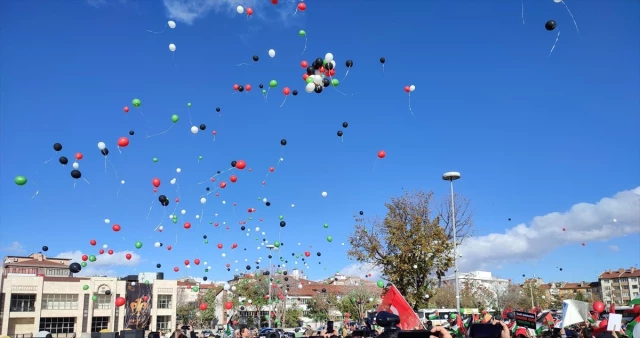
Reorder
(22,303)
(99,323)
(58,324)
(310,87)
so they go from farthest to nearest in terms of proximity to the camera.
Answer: (99,323)
(58,324)
(22,303)
(310,87)

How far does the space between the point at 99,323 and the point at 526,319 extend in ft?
177

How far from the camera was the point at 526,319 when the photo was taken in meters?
11.0

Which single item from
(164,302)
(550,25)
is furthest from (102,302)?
(550,25)

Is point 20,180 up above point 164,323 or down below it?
above

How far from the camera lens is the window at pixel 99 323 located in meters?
55.1

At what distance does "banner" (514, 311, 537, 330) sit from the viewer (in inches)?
427

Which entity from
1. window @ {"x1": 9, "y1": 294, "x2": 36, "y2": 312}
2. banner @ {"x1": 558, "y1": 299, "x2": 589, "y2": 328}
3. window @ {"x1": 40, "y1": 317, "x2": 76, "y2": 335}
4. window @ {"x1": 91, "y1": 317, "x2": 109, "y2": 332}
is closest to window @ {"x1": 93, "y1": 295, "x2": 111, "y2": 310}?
window @ {"x1": 91, "y1": 317, "x2": 109, "y2": 332}

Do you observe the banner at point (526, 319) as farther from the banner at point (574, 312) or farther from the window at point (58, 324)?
the window at point (58, 324)

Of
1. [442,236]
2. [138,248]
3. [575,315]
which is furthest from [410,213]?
[575,315]

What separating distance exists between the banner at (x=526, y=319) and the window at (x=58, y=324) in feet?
168

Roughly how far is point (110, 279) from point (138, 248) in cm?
3710

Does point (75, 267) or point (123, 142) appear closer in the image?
point (123, 142)

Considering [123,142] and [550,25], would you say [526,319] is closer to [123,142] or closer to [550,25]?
[550,25]

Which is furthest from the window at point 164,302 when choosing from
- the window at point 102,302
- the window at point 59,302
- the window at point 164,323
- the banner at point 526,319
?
the banner at point 526,319
